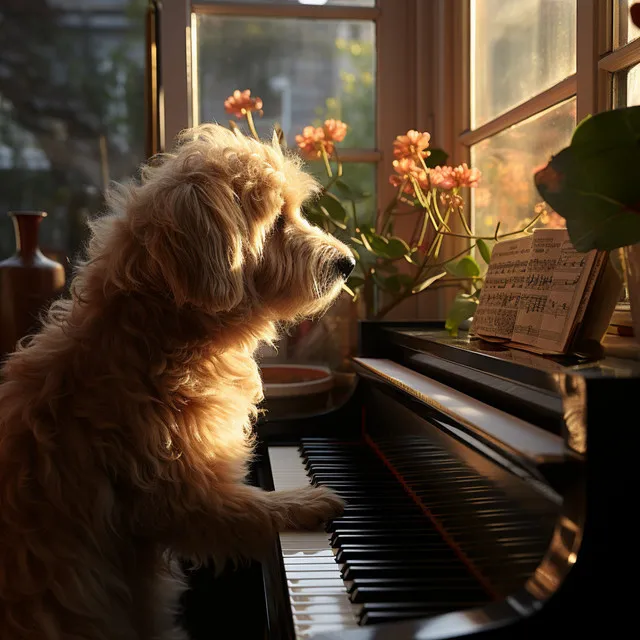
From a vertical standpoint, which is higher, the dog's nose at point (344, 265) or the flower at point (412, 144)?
the flower at point (412, 144)

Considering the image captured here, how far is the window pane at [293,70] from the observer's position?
8.07 ft

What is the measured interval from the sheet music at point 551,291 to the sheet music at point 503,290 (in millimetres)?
30

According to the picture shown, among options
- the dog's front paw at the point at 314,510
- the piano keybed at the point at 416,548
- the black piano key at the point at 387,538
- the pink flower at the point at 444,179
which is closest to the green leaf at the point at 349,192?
the pink flower at the point at 444,179

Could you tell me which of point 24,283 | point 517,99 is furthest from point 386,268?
point 24,283

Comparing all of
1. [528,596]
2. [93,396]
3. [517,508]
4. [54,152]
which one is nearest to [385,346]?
[93,396]

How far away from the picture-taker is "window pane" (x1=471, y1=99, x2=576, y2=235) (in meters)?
1.67

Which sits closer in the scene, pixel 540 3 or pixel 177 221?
pixel 177 221

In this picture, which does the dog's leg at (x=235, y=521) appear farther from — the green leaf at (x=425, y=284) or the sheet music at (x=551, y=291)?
the green leaf at (x=425, y=284)

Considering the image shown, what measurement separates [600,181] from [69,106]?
2353 millimetres

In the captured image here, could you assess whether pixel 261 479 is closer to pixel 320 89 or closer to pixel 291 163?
pixel 291 163

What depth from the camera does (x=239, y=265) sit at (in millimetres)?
1275

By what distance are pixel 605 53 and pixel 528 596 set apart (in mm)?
1155

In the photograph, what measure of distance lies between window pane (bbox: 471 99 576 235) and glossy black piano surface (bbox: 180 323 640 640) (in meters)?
0.55

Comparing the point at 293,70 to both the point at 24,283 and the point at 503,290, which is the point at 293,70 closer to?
the point at 24,283
